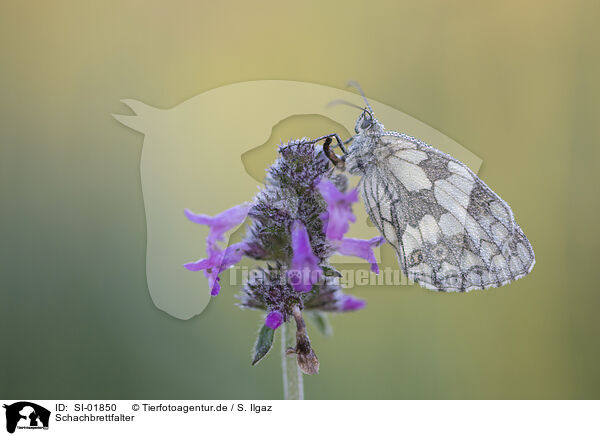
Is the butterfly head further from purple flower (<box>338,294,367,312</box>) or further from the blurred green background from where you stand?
the blurred green background

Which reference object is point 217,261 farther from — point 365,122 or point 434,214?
point 434,214

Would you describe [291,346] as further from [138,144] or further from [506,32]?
[506,32]

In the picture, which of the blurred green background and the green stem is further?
the blurred green background

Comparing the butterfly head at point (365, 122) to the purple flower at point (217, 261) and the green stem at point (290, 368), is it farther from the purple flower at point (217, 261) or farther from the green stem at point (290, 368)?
the green stem at point (290, 368)

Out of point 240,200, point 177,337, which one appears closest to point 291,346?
point 240,200

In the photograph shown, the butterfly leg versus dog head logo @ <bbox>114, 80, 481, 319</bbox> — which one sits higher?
dog head logo @ <bbox>114, 80, 481, 319</bbox>
